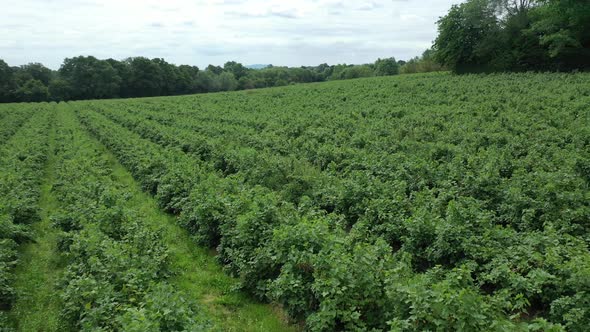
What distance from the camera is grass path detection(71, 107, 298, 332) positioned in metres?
7.80

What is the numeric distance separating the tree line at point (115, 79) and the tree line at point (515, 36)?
34827 mm

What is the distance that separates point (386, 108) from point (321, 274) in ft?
75.4

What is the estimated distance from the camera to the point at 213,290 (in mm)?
9109

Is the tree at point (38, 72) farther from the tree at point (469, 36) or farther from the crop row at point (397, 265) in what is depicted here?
the crop row at point (397, 265)

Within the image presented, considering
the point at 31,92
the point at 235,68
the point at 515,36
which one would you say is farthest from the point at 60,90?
the point at 515,36

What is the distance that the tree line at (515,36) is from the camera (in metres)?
40.1

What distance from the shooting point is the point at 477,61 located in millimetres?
50031

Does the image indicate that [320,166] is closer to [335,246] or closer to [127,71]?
[335,246]

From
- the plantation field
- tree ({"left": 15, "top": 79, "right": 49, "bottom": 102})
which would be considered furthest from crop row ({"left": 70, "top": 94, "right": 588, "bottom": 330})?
tree ({"left": 15, "top": 79, "right": 49, "bottom": 102})

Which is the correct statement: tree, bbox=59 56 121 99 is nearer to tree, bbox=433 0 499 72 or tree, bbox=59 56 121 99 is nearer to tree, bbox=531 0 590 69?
tree, bbox=433 0 499 72

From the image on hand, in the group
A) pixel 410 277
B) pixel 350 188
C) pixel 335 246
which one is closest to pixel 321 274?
pixel 335 246

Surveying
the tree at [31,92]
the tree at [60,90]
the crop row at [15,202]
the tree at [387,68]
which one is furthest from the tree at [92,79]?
the crop row at [15,202]

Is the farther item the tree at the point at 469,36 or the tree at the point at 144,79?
the tree at the point at 144,79

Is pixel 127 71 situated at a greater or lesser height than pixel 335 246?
greater
